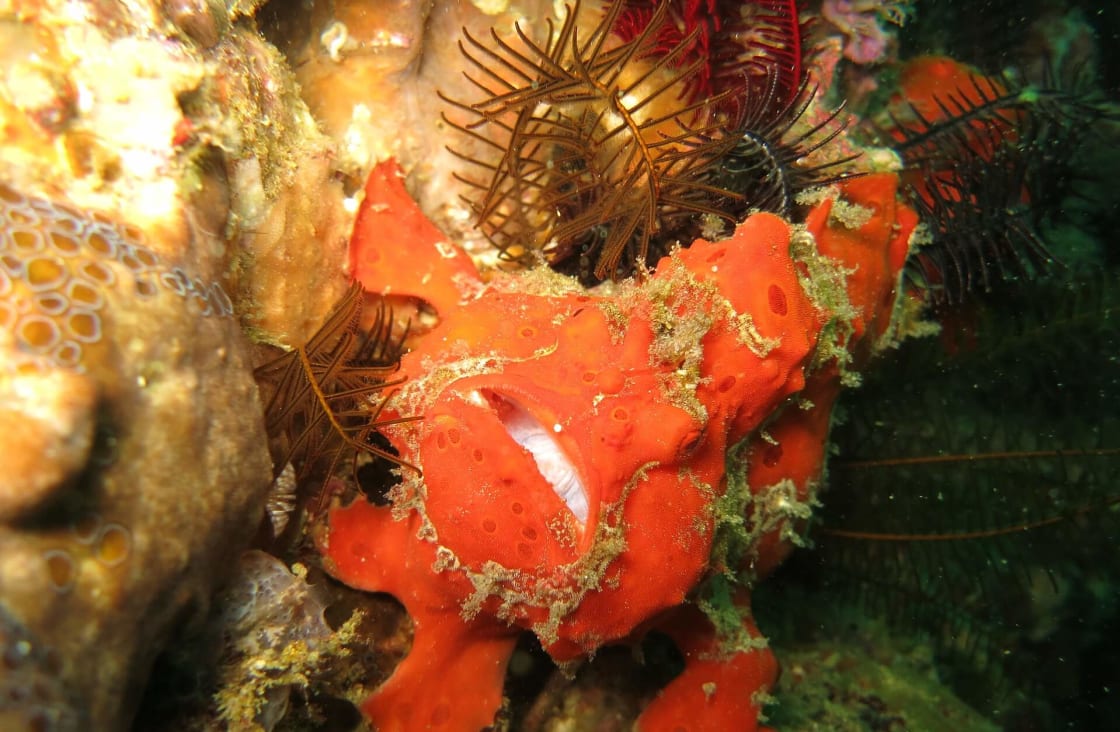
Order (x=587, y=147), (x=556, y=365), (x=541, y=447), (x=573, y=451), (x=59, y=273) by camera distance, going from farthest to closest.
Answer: (x=587, y=147) → (x=541, y=447) → (x=556, y=365) → (x=573, y=451) → (x=59, y=273)

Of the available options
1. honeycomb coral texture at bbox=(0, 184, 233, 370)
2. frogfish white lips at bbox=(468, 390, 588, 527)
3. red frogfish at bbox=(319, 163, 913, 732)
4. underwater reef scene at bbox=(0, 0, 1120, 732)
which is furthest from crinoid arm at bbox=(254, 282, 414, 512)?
honeycomb coral texture at bbox=(0, 184, 233, 370)

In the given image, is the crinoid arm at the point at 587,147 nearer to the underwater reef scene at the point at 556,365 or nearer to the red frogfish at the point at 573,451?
the underwater reef scene at the point at 556,365

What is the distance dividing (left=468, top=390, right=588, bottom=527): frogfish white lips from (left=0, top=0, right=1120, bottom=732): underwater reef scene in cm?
2

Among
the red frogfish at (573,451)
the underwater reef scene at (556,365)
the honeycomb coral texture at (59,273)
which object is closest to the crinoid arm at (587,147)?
the underwater reef scene at (556,365)

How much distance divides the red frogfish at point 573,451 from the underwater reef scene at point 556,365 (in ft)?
0.06

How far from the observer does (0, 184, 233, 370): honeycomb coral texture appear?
1.67 m

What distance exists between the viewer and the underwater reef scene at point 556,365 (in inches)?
75.5

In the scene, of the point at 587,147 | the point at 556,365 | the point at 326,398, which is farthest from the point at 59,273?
the point at 587,147

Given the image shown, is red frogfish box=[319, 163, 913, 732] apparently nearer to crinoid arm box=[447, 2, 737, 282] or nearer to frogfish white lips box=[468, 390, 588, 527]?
frogfish white lips box=[468, 390, 588, 527]

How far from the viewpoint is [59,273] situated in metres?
1.76

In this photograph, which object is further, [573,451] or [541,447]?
[541,447]

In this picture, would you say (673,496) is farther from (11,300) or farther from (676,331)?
(11,300)

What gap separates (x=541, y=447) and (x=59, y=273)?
5.90ft

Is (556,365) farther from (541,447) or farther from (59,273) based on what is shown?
(59,273)
